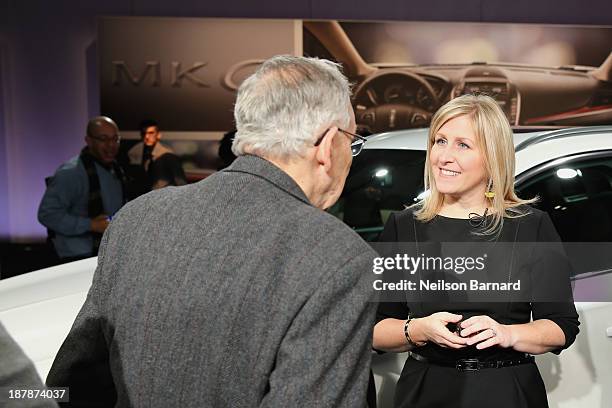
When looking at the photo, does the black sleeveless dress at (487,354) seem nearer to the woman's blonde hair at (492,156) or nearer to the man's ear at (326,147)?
the woman's blonde hair at (492,156)

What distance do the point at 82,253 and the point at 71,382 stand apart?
3501 millimetres

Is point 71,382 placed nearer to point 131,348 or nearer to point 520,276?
point 131,348

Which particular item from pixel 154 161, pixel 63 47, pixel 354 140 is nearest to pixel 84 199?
pixel 154 161

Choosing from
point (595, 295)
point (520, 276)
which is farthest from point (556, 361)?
point (520, 276)

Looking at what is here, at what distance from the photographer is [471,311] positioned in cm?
203

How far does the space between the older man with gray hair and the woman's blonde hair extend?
2.60ft

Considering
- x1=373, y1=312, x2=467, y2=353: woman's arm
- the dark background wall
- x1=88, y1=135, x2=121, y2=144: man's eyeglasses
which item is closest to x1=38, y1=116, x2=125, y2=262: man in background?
x1=88, y1=135, x2=121, y2=144: man's eyeglasses

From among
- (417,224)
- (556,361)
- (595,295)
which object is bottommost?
(556,361)

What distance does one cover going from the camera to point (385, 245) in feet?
A: 7.09

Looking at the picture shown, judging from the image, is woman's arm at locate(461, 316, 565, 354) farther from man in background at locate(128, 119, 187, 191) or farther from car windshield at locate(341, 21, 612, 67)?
car windshield at locate(341, 21, 612, 67)

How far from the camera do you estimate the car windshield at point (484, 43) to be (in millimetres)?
7176

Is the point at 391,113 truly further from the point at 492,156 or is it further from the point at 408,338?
the point at 408,338

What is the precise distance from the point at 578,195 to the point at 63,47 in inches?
222

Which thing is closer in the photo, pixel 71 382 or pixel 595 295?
pixel 71 382
